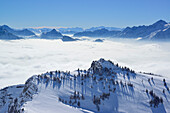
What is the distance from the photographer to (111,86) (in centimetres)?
10256

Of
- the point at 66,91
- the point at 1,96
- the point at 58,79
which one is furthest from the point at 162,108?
the point at 1,96

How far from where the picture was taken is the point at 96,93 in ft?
303

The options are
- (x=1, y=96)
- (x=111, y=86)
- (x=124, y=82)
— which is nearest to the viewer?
(x=1, y=96)

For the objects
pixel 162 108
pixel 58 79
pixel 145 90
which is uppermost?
pixel 58 79

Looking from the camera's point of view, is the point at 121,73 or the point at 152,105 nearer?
the point at 152,105

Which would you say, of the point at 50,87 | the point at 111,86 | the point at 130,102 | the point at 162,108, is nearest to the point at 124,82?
the point at 111,86

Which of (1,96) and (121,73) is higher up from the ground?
(121,73)

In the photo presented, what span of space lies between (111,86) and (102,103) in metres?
23.7

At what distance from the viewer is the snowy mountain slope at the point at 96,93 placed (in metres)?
74.3

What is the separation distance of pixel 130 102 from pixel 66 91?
148ft

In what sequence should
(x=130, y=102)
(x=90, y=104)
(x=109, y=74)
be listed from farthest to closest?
(x=109, y=74) → (x=130, y=102) → (x=90, y=104)

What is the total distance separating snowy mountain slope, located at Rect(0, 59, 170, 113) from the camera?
7431 cm

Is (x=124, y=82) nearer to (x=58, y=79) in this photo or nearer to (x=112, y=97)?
(x=112, y=97)

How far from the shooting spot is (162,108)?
82688 millimetres
